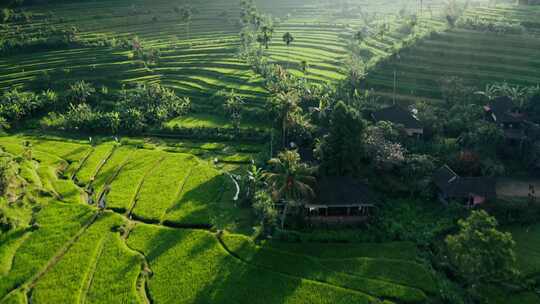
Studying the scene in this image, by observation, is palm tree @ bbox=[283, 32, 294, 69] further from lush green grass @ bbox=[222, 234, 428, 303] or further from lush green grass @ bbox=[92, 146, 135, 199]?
lush green grass @ bbox=[222, 234, 428, 303]

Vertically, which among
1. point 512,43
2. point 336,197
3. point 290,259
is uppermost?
point 512,43

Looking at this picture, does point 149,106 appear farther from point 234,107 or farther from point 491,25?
point 491,25

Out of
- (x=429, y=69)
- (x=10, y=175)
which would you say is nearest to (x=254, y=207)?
(x=10, y=175)

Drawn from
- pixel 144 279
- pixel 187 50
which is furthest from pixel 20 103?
pixel 144 279

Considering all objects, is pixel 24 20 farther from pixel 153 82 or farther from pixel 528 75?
pixel 528 75

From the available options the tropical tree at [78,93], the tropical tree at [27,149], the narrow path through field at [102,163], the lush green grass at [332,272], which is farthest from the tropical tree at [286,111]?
the tropical tree at [78,93]

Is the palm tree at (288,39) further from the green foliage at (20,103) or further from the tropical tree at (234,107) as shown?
the green foliage at (20,103)
